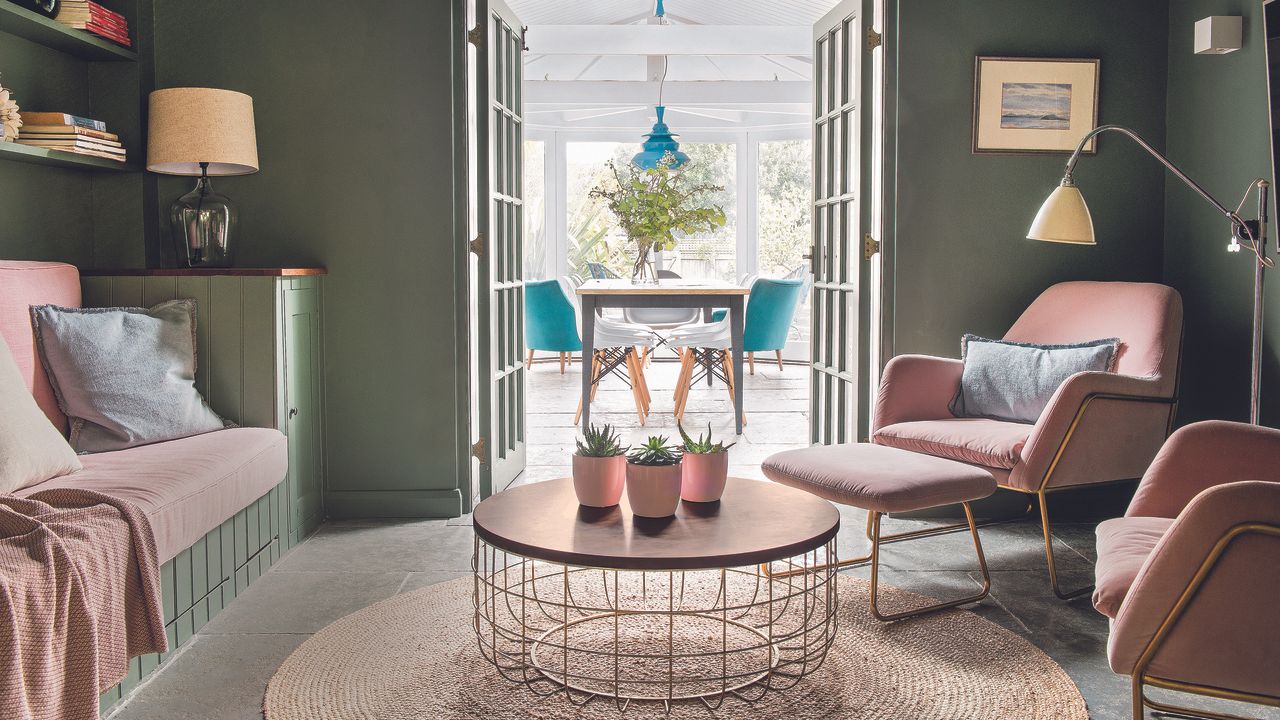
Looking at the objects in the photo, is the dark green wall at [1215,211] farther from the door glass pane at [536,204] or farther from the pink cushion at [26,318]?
the door glass pane at [536,204]

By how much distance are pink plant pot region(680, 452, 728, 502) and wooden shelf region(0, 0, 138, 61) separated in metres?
2.35

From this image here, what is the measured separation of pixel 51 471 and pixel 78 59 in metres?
1.83

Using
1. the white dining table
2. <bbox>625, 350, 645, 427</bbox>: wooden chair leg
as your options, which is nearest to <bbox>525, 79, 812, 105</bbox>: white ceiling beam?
<bbox>625, 350, 645, 427</bbox>: wooden chair leg

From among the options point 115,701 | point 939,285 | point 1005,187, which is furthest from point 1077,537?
point 115,701

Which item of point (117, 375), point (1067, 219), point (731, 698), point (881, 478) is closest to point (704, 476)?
point (731, 698)

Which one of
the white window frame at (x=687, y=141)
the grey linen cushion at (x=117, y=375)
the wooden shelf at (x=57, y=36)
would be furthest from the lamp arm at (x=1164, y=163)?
the white window frame at (x=687, y=141)

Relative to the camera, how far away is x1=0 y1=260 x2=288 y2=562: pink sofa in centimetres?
227

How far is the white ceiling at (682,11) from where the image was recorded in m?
6.95

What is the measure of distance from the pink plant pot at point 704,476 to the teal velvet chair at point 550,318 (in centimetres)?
387

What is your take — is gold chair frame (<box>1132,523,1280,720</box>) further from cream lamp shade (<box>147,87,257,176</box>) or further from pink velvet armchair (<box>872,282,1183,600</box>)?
cream lamp shade (<box>147,87,257,176</box>)

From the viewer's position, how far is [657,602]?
107 inches

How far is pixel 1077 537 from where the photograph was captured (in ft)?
11.3

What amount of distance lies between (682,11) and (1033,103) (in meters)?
5.03

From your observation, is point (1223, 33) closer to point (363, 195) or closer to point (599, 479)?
point (599, 479)
